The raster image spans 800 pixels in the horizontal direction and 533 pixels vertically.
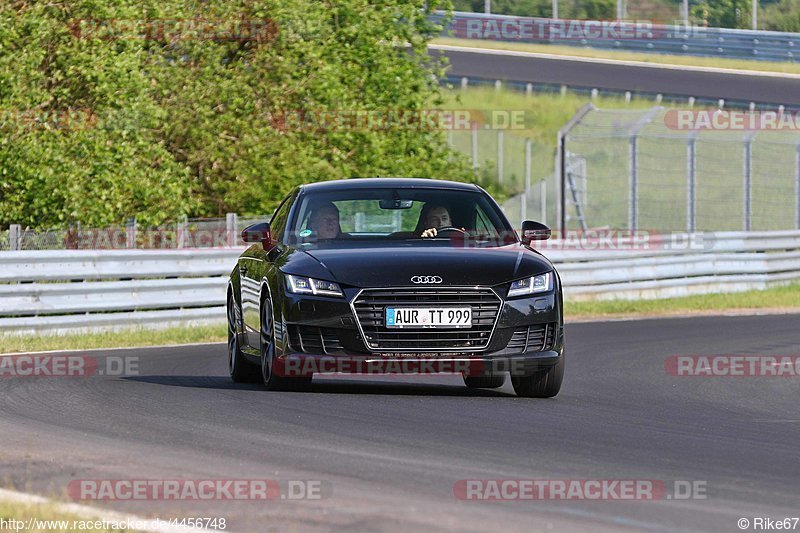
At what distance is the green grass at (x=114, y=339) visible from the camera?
1647 centimetres

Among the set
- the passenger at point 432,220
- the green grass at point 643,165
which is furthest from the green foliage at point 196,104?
the passenger at point 432,220

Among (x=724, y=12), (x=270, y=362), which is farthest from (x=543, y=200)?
(x=724, y=12)

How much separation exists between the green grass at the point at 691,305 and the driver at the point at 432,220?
11150mm

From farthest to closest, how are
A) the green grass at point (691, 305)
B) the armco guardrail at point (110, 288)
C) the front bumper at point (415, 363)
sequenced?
the green grass at point (691, 305) → the armco guardrail at point (110, 288) → the front bumper at point (415, 363)

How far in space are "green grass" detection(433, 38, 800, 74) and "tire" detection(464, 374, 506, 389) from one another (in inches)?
1493

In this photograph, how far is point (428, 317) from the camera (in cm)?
1059

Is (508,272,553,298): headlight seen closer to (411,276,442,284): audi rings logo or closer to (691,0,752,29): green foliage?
(411,276,442,284): audi rings logo

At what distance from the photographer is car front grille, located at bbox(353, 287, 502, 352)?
10.5m

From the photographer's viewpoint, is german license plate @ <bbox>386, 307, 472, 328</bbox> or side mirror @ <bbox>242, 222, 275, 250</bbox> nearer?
german license plate @ <bbox>386, 307, 472, 328</bbox>

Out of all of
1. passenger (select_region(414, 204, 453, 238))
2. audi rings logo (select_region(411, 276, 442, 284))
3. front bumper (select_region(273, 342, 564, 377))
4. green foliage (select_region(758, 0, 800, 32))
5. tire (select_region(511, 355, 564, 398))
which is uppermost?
passenger (select_region(414, 204, 453, 238))

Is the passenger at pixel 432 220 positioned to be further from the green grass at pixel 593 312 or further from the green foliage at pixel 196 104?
the green foliage at pixel 196 104

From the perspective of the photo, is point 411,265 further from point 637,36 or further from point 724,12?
point 724,12

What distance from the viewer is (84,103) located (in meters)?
24.6

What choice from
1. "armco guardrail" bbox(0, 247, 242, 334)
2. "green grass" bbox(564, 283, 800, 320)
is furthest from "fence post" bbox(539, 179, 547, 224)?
"armco guardrail" bbox(0, 247, 242, 334)
